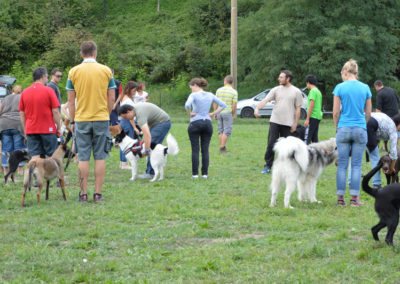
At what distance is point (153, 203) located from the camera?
7.12 m

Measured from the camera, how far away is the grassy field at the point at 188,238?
419cm

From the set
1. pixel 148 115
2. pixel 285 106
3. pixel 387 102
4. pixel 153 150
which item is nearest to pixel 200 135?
pixel 153 150

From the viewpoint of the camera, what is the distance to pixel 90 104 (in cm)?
681

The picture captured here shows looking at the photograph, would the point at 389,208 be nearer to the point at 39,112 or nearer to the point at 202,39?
the point at 39,112

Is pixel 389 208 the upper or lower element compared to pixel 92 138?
lower

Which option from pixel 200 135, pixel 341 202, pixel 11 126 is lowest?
pixel 341 202

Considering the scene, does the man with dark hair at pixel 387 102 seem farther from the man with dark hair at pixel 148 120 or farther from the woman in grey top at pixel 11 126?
the woman in grey top at pixel 11 126

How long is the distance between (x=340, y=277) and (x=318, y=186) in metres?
4.62

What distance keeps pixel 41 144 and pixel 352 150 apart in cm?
457

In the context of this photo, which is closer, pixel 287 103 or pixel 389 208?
pixel 389 208

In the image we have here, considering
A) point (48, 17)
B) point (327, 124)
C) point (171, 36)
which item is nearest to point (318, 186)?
point (327, 124)

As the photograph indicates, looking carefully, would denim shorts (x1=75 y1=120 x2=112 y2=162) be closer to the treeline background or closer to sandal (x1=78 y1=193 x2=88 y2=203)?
sandal (x1=78 y1=193 x2=88 y2=203)

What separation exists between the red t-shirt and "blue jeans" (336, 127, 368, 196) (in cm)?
421

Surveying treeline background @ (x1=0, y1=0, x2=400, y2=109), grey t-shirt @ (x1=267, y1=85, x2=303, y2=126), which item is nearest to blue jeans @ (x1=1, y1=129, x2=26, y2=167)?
grey t-shirt @ (x1=267, y1=85, x2=303, y2=126)
